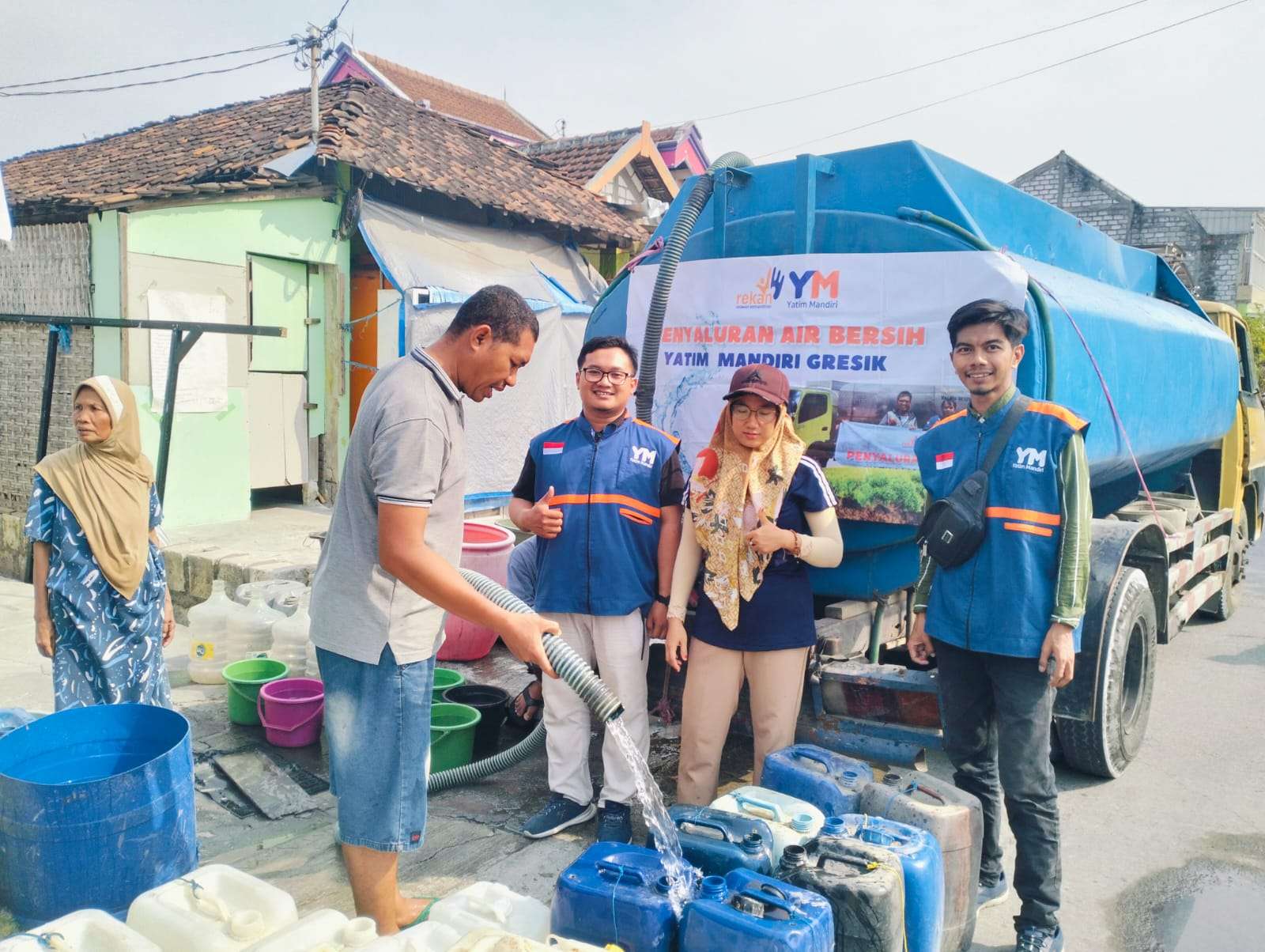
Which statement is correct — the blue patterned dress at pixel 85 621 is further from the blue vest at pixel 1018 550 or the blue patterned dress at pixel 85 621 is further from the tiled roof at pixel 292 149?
the tiled roof at pixel 292 149

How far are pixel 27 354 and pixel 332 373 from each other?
2702 millimetres

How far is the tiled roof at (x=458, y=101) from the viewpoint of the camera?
85.4 ft

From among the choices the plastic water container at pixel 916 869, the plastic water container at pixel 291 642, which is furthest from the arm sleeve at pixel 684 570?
the plastic water container at pixel 291 642

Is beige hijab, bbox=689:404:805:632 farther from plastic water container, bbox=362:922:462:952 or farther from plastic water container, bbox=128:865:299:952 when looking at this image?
plastic water container, bbox=128:865:299:952

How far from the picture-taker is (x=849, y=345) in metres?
3.84

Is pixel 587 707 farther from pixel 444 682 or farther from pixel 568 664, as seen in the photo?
pixel 444 682

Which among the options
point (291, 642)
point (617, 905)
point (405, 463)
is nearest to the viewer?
point (617, 905)

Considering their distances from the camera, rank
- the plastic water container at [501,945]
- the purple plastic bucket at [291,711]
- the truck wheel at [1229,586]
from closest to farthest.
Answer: the plastic water container at [501,945], the purple plastic bucket at [291,711], the truck wheel at [1229,586]

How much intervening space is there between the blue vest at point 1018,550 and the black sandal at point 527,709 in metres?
2.07

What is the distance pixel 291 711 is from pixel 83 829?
1.80 meters

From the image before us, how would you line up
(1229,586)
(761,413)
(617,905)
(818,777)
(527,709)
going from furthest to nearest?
→ 1. (1229,586)
2. (527,709)
3. (761,413)
4. (818,777)
5. (617,905)

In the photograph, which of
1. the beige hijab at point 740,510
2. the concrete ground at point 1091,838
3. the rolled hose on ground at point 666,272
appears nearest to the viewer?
the concrete ground at point 1091,838

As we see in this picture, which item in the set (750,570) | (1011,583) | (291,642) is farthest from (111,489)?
(1011,583)

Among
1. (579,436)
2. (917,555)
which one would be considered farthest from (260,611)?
(917,555)
